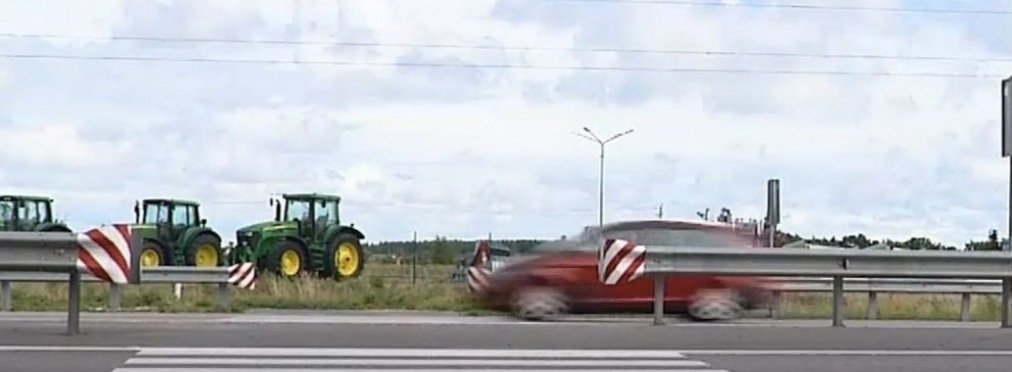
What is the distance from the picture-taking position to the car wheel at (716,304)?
18.8 metres

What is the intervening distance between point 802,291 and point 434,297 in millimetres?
5899

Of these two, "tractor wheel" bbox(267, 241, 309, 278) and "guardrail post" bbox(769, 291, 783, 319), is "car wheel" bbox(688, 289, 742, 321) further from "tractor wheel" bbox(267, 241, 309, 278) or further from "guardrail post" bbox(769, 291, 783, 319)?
"tractor wheel" bbox(267, 241, 309, 278)

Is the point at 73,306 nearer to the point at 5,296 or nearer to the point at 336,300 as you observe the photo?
the point at 5,296

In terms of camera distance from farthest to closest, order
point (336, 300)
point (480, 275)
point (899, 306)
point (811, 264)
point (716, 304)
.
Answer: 1. point (336, 300)
2. point (899, 306)
3. point (480, 275)
4. point (716, 304)
5. point (811, 264)

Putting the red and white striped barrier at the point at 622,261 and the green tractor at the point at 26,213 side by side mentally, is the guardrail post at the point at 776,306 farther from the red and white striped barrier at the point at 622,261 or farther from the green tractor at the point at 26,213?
the green tractor at the point at 26,213

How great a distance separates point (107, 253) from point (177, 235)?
83.8ft

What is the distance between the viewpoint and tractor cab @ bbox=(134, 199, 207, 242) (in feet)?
127

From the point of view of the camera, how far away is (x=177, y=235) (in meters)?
38.6

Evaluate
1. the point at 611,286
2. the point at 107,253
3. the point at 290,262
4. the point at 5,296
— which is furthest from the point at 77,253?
the point at 290,262

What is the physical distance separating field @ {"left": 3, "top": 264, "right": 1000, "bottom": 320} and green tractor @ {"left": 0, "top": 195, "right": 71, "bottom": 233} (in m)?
9.64

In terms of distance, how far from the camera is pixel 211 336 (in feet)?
43.5

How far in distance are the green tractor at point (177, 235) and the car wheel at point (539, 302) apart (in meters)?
18.7

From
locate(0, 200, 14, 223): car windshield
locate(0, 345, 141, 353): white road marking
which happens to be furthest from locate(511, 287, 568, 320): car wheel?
locate(0, 200, 14, 223): car windshield

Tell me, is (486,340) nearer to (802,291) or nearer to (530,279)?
(530,279)
